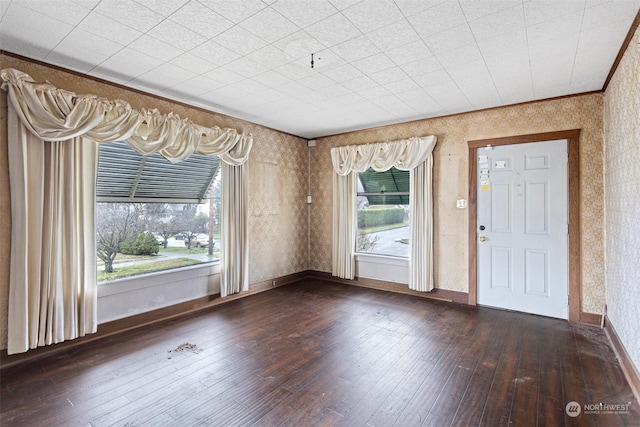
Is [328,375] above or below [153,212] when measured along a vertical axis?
below

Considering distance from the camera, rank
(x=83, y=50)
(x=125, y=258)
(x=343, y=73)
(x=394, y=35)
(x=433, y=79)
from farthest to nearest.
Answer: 1. (x=125, y=258)
2. (x=433, y=79)
3. (x=343, y=73)
4. (x=83, y=50)
5. (x=394, y=35)

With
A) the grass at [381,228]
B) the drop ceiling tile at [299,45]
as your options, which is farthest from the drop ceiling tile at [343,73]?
the grass at [381,228]

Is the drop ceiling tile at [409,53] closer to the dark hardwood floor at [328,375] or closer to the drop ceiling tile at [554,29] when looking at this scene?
the drop ceiling tile at [554,29]

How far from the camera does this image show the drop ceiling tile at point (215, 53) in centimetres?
252

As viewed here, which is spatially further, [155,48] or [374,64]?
[374,64]

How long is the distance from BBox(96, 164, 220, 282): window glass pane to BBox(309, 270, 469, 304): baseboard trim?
2063mm

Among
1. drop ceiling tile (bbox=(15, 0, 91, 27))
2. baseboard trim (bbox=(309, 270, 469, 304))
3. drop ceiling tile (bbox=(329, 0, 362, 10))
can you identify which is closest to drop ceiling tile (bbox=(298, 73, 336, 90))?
drop ceiling tile (bbox=(329, 0, 362, 10))

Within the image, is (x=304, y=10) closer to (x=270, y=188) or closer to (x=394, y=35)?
(x=394, y=35)

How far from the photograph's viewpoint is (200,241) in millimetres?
4371

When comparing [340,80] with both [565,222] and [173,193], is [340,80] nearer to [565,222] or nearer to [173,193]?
[173,193]

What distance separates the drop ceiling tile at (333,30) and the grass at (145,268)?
3.18m

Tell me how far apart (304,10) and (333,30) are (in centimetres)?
31

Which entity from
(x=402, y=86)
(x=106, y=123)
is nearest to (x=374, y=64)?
(x=402, y=86)

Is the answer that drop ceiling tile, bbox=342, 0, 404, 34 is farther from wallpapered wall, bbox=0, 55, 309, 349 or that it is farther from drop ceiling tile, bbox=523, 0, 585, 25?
wallpapered wall, bbox=0, 55, 309, 349
